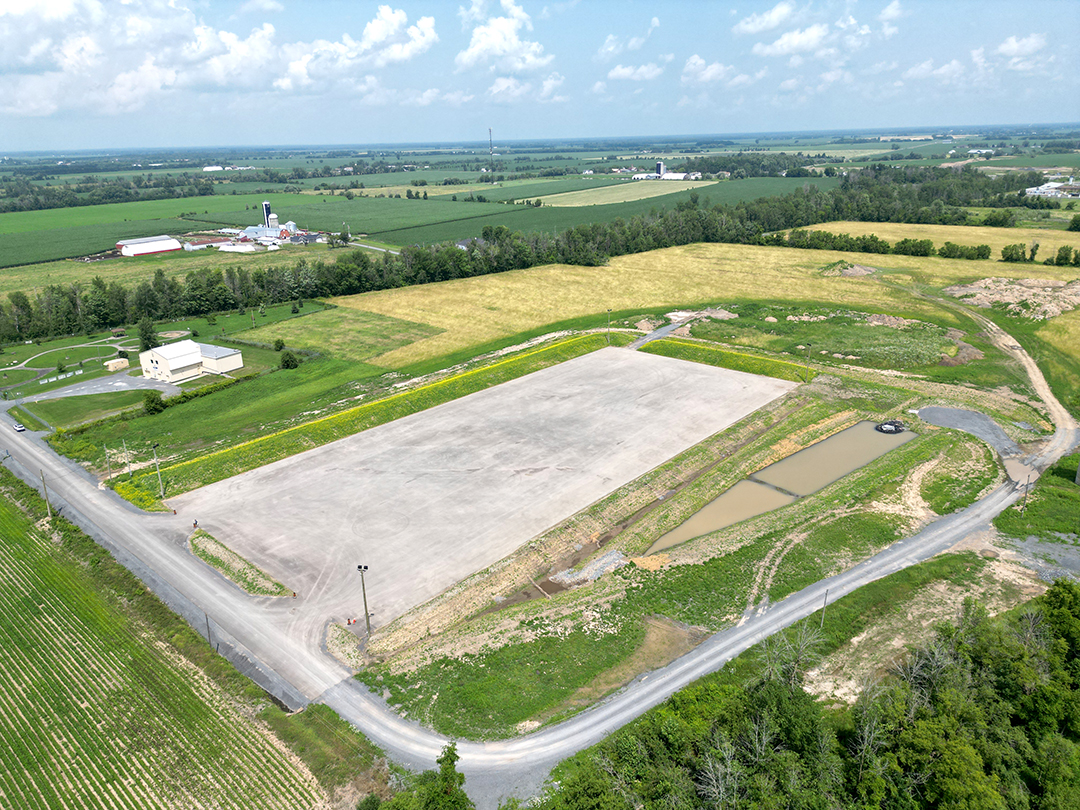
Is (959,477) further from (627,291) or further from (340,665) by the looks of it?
(627,291)

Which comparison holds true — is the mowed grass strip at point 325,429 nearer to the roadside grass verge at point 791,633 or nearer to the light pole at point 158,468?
the light pole at point 158,468

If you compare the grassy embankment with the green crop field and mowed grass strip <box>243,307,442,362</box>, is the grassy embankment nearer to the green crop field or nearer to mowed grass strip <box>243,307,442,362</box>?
the green crop field

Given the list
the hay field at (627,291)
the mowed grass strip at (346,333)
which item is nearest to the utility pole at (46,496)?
the mowed grass strip at (346,333)

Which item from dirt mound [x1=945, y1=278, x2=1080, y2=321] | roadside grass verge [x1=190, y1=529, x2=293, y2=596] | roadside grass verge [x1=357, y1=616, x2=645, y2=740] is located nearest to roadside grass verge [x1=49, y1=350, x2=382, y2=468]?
roadside grass verge [x1=190, y1=529, x2=293, y2=596]

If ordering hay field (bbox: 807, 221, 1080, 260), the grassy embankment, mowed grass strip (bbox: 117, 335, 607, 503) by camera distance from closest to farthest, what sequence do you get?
the grassy embankment → mowed grass strip (bbox: 117, 335, 607, 503) → hay field (bbox: 807, 221, 1080, 260)

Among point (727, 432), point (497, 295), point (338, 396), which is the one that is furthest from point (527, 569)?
point (497, 295)

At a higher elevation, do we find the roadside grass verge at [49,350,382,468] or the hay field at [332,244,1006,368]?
the hay field at [332,244,1006,368]
